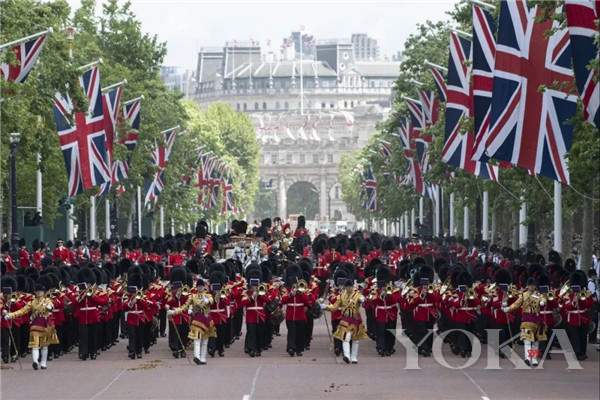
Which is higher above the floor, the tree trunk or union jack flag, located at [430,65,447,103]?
union jack flag, located at [430,65,447,103]

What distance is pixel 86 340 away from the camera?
36.2 m

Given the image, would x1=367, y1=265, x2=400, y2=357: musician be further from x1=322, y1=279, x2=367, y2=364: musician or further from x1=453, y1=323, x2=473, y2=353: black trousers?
x1=322, y1=279, x2=367, y2=364: musician

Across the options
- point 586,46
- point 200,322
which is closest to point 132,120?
point 200,322

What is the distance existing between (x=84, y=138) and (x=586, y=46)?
31.5 m

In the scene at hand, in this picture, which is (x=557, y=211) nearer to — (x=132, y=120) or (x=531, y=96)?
(x=531, y=96)

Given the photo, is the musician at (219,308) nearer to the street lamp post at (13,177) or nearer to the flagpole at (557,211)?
the flagpole at (557,211)

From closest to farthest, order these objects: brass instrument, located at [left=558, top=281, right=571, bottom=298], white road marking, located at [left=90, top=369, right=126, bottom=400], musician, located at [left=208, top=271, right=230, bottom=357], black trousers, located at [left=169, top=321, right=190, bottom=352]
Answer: white road marking, located at [left=90, top=369, right=126, bottom=400] → brass instrument, located at [left=558, top=281, right=571, bottom=298] → musician, located at [left=208, top=271, right=230, bottom=357] → black trousers, located at [left=169, top=321, right=190, bottom=352]

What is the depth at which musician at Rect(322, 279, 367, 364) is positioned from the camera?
114 feet

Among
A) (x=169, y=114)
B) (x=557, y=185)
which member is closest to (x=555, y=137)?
(x=557, y=185)

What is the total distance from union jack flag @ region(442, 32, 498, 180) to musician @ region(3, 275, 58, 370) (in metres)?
16.3

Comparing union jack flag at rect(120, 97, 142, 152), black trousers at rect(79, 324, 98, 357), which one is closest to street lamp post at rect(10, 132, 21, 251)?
union jack flag at rect(120, 97, 142, 152)

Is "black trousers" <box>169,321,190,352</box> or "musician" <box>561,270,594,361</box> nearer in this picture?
"musician" <box>561,270,594,361</box>

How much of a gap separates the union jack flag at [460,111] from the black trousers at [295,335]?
12504 mm

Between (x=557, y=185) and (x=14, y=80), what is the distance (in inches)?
509
